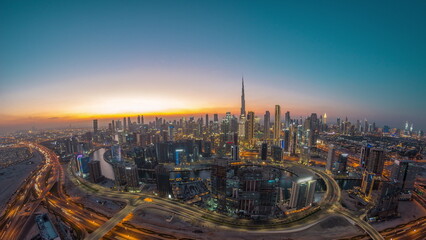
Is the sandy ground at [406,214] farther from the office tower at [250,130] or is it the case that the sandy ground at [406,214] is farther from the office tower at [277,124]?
the office tower at [250,130]

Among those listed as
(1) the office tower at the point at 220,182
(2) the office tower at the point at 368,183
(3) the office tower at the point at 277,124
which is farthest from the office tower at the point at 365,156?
(1) the office tower at the point at 220,182

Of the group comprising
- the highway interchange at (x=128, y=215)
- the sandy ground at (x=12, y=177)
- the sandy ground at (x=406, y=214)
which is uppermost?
the highway interchange at (x=128, y=215)

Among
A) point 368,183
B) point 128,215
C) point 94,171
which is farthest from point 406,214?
point 94,171

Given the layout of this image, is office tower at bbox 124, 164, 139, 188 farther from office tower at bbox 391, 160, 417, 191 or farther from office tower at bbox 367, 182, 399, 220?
office tower at bbox 391, 160, 417, 191

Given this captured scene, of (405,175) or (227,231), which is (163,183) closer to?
(227,231)

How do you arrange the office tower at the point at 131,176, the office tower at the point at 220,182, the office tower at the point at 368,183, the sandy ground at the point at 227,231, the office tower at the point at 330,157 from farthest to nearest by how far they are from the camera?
the office tower at the point at 330,157 < the office tower at the point at 131,176 < the office tower at the point at 368,183 < the office tower at the point at 220,182 < the sandy ground at the point at 227,231

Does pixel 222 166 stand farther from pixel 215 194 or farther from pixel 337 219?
pixel 337 219

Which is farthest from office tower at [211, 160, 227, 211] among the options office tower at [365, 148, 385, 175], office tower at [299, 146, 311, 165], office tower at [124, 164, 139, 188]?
office tower at [365, 148, 385, 175]

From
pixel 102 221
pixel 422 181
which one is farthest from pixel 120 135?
pixel 422 181
